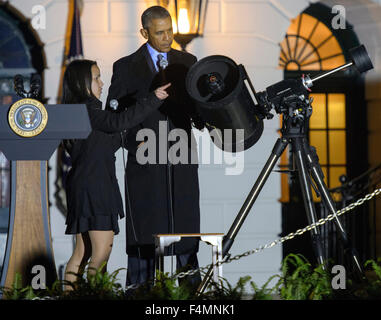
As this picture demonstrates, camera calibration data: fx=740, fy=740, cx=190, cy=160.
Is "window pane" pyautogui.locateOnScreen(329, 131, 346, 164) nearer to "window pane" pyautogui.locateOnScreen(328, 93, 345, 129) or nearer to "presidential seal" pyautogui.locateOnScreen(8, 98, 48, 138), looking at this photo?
"window pane" pyautogui.locateOnScreen(328, 93, 345, 129)

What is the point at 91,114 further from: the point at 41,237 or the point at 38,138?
the point at 41,237

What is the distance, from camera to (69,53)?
5.04 metres

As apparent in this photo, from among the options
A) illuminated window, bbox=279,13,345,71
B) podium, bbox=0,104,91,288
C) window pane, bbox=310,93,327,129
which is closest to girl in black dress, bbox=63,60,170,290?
podium, bbox=0,104,91,288

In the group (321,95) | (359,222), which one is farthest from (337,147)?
(359,222)

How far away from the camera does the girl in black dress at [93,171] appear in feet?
11.6

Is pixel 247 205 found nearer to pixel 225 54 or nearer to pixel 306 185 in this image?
pixel 306 185

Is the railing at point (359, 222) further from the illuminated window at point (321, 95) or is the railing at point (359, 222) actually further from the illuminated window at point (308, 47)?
the illuminated window at point (308, 47)

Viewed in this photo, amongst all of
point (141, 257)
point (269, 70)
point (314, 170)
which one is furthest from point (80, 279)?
point (269, 70)

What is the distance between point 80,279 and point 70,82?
1.00 m

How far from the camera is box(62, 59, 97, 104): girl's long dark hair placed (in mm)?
3613

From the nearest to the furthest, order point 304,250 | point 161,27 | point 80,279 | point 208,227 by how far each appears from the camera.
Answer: point 80,279, point 161,27, point 208,227, point 304,250

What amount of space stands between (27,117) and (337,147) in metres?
3.16

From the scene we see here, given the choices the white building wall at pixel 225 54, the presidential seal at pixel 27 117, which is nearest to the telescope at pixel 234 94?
the presidential seal at pixel 27 117

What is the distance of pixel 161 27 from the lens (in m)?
3.80
